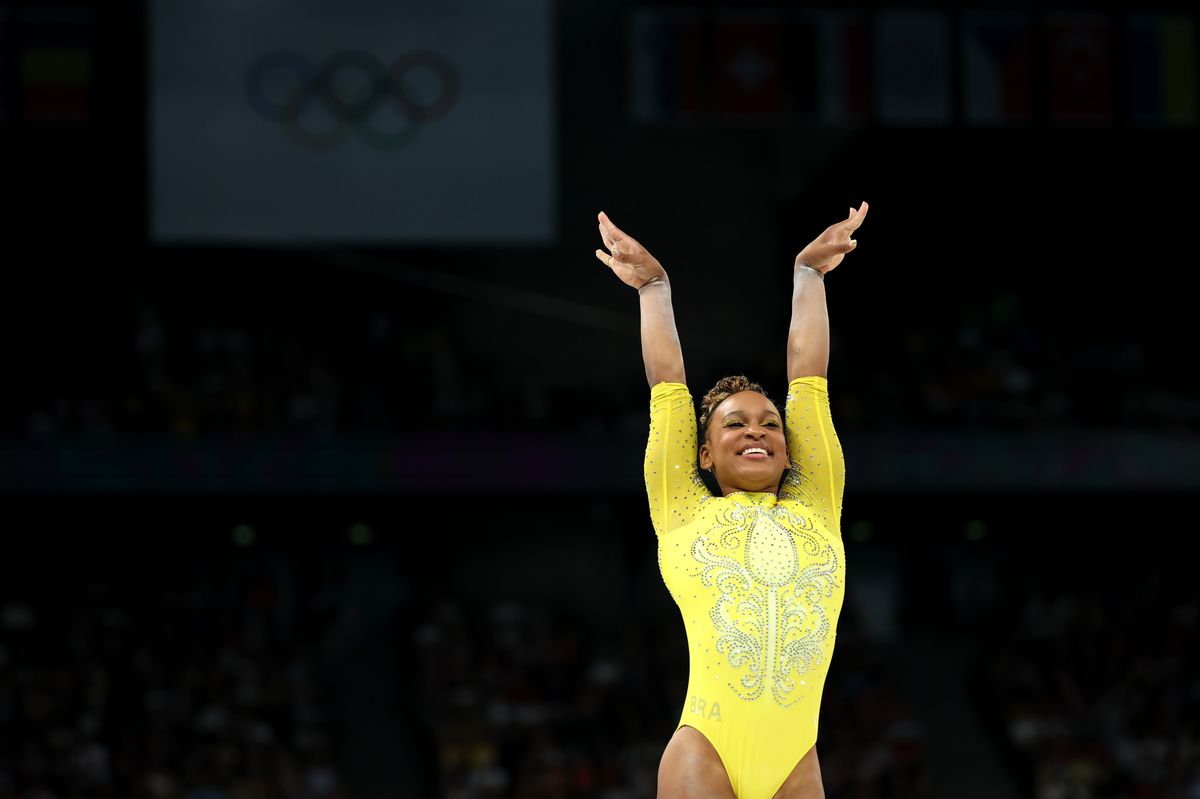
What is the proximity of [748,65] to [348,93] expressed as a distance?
4344 mm

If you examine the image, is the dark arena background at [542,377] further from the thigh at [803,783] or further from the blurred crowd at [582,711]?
the thigh at [803,783]

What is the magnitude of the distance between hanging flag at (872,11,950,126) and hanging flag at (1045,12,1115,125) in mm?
1199

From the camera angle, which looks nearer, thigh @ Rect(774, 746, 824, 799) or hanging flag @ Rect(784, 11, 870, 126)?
thigh @ Rect(774, 746, 824, 799)

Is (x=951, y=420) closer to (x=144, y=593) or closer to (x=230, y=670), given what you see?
(x=230, y=670)

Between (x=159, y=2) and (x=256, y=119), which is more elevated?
(x=159, y=2)

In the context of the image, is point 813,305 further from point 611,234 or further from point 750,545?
point 750,545

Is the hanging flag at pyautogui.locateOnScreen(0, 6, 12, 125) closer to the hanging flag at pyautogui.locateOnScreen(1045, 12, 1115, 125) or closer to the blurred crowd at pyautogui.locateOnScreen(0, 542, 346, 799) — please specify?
the blurred crowd at pyautogui.locateOnScreen(0, 542, 346, 799)

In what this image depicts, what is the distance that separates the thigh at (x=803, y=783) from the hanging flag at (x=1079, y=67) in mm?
14022

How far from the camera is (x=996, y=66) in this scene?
55.8 feet

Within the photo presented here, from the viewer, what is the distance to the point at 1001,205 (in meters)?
19.3

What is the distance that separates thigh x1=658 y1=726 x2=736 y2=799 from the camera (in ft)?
14.1

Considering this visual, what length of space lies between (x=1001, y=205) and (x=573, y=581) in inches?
277

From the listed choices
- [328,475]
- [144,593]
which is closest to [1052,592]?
[328,475]

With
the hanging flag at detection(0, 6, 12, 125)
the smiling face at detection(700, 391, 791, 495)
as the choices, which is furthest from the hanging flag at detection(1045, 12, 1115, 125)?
the smiling face at detection(700, 391, 791, 495)
